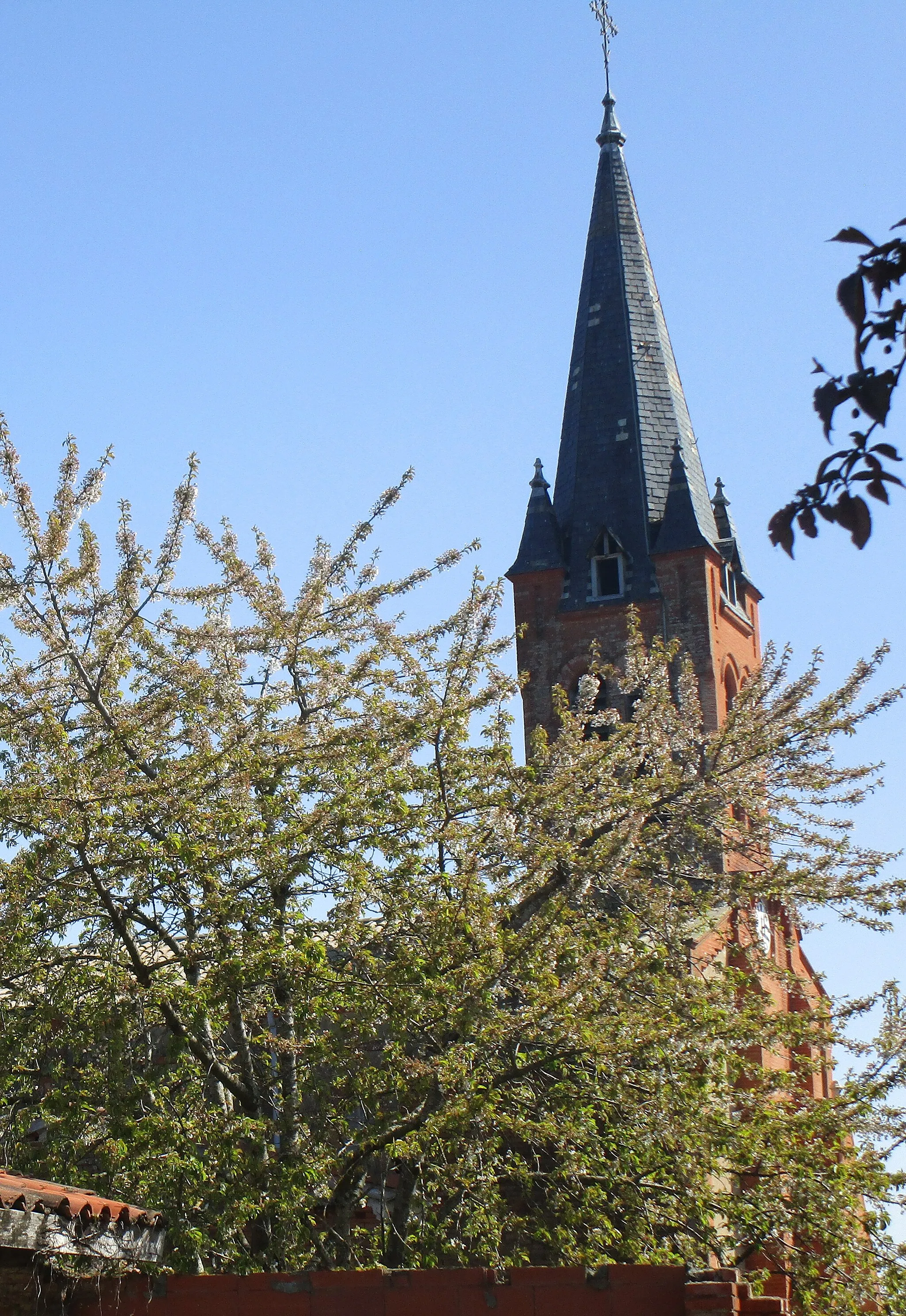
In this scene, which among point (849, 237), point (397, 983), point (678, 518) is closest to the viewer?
point (849, 237)

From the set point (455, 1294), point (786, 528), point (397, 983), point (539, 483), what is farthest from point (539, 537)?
point (786, 528)

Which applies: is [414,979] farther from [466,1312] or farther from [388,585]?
[388,585]

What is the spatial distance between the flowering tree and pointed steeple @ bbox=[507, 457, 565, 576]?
53.6ft

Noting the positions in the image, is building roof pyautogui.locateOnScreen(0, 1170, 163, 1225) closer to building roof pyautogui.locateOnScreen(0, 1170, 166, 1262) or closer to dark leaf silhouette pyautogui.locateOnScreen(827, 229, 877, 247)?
building roof pyautogui.locateOnScreen(0, 1170, 166, 1262)

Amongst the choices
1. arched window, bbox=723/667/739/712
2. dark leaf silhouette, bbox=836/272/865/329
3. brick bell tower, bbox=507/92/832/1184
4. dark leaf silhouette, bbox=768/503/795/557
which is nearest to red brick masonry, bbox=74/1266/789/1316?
dark leaf silhouette, bbox=768/503/795/557

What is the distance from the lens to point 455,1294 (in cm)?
773

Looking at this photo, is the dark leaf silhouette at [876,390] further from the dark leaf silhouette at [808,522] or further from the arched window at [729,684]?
the arched window at [729,684]

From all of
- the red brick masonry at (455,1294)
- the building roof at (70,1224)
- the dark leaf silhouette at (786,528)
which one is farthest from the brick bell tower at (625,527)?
the dark leaf silhouette at (786,528)

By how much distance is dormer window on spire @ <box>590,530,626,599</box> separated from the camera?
1105 inches

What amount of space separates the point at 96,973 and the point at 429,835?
2401mm

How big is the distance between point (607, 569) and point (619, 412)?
308 centimetres

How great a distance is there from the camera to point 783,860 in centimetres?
1203

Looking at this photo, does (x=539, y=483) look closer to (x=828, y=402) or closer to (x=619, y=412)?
(x=619, y=412)

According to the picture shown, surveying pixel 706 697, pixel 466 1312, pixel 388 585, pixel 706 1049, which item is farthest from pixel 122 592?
pixel 706 697
